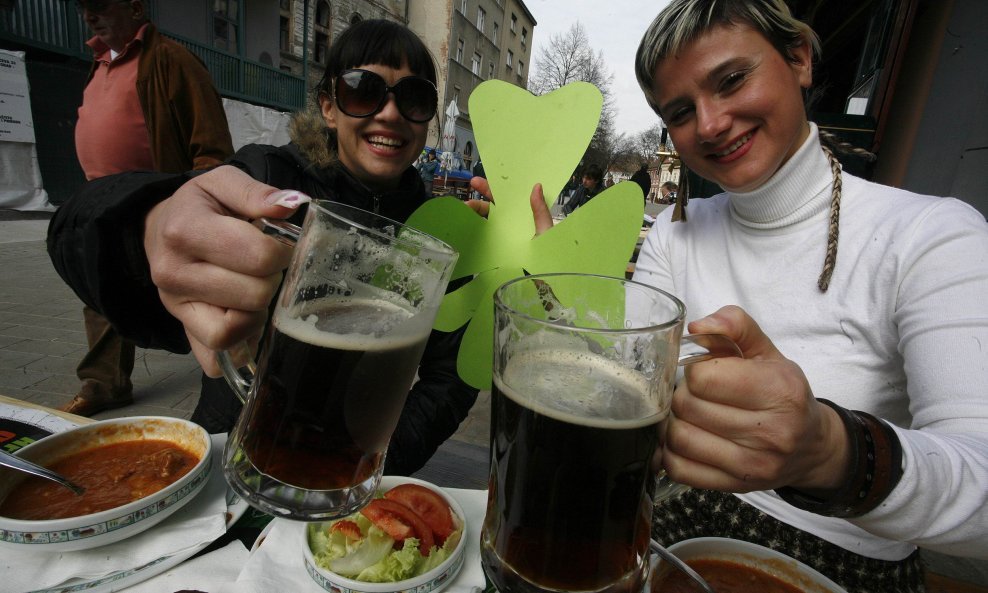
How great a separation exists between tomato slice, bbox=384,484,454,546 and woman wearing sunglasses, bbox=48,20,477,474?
0.43m

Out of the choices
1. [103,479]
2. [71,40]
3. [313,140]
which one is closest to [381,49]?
[313,140]

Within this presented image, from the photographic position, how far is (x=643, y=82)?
1.46 meters

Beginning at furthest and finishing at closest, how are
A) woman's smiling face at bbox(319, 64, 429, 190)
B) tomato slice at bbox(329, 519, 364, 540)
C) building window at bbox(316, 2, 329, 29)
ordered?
building window at bbox(316, 2, 329, 29)
woman's smiling face at bbox(319, 64, 429, 190)
tomato slice at bbox(329, 519, 364, 540)

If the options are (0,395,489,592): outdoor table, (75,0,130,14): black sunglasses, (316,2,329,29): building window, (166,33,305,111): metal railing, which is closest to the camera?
(0,395,489,592): outdoor table

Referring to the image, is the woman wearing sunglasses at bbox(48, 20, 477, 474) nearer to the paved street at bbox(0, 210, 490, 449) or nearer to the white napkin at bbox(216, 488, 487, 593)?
the white napkin at bbox(216, 488, 487, 593)

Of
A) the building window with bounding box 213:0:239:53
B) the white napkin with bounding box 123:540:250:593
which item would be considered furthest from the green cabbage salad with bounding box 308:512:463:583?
the building window with bounding box 213:0:239:53

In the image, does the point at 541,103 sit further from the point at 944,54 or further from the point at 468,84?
the point at 468,84

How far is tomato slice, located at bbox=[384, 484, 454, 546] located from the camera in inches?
37.7

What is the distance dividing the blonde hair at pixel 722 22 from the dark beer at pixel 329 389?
1.12m

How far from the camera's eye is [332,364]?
0.64 m

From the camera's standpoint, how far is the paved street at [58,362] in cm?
290

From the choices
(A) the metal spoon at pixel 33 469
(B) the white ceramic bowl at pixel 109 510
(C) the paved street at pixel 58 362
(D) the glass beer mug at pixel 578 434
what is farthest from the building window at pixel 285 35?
(D) the glass beer mug at pixel 578 434

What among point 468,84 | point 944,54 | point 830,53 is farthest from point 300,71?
point 944,54

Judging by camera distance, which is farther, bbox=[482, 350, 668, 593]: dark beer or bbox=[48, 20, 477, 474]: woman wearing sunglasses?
bbox=[48, 20, 477, 474]: woman wearing sunglasses
